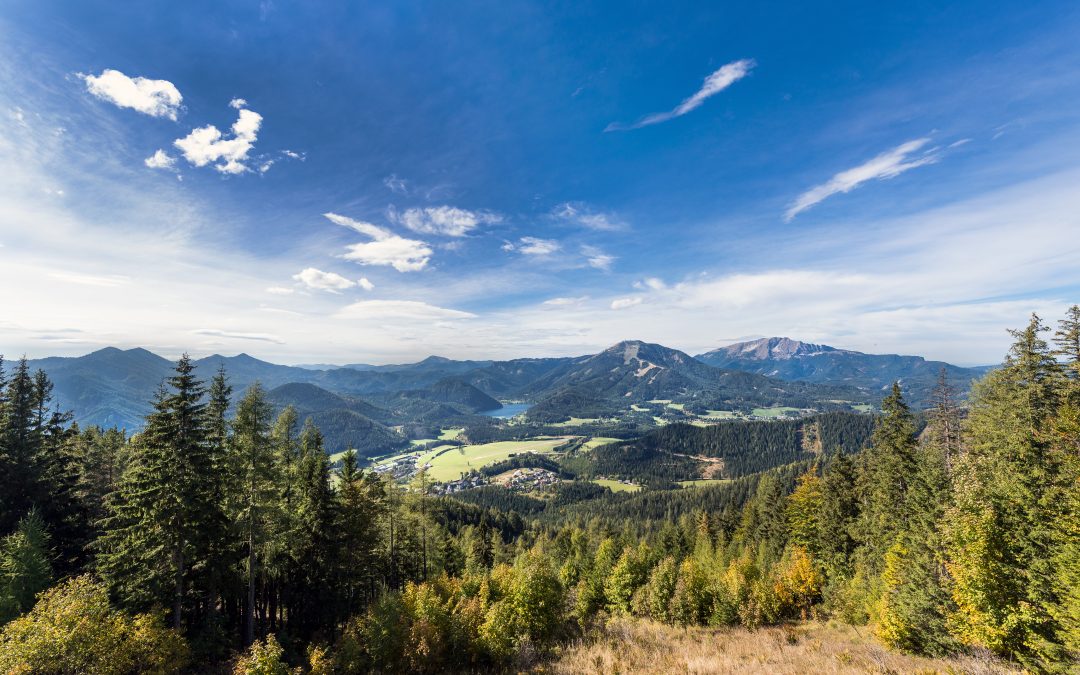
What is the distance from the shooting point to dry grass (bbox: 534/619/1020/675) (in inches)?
760

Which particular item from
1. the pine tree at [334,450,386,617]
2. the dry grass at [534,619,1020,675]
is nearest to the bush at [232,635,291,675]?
the dry grass at [534,619,1020,675]

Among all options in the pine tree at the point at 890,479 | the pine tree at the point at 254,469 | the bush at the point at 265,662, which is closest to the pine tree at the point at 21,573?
the pine tree at the point at 254,469

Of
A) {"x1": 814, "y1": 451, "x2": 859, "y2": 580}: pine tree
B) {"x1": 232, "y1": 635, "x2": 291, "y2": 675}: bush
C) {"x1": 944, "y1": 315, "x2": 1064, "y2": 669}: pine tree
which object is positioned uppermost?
{"x1": 944, "y1": 315, "x2": 1064, "y2": 669}: pine tree

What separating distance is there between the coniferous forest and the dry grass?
1.79 meters

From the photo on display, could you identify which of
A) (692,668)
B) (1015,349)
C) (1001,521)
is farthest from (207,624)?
(1015,349)

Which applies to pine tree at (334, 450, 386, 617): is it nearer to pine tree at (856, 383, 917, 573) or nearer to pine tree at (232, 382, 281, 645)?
pine tree at (232, 382, 281, 645)

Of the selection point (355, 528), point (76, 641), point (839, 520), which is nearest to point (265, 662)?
point (76, 641)

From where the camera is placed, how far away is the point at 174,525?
86.2 feet

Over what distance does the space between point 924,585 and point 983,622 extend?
4847mm

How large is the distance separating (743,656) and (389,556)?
3837 centimetres

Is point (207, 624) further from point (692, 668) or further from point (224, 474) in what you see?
point (692, 668)

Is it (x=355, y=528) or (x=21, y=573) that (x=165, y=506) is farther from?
(x=355, y=528)

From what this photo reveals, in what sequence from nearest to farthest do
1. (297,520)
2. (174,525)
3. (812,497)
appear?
(174,525) → (297,520) → (812,497)

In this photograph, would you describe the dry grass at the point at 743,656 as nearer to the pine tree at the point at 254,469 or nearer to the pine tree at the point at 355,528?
the pine tree at the point at 355,528
